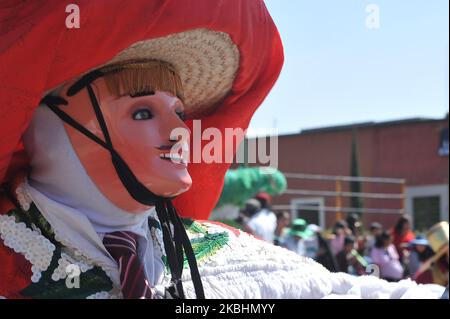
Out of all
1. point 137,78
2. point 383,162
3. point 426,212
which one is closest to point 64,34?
point 137,78

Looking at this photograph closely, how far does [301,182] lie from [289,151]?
5.61 feet

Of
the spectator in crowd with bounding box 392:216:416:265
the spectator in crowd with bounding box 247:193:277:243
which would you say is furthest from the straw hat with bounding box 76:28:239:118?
the spectator in crowd with bounding box 392:216:416:265

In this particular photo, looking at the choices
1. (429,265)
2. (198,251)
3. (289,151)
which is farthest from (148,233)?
(289,151)

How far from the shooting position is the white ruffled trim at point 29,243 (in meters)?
1.50

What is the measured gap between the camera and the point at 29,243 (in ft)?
4.99

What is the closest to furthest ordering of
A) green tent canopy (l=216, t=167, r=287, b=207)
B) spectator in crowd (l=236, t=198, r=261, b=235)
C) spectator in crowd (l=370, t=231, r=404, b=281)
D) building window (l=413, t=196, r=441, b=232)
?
spectator in crowd (l=370, t=231, r=404, b=281)
spectator in crowd (l=236, t=198, r=261, b=235)
green tent canopy (l=216, t=167, r=287, b=207)
building window (l=413, t=196, r=441, b=232)

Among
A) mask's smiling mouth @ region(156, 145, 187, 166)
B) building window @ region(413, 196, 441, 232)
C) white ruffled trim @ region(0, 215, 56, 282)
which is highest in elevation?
mask's smiling mouth @ region(156, 145, 187, 166)

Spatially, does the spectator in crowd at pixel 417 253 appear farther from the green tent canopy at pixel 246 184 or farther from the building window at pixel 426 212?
the building window at pixel 426 212

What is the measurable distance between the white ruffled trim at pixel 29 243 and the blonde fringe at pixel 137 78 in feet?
1.10

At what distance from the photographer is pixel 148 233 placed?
1.69 meters

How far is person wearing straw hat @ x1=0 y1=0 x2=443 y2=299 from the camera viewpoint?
4.64ft

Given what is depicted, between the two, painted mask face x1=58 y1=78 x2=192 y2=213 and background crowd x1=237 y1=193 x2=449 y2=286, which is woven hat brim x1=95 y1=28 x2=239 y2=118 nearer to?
painted mask face x1=58 y1=78 x2=192 y2=213

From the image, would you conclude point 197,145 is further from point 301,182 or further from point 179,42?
point 301,182

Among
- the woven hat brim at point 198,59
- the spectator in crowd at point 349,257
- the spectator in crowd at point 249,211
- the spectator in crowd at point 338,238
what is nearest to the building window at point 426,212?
the spectator in crowd at point 338,238
